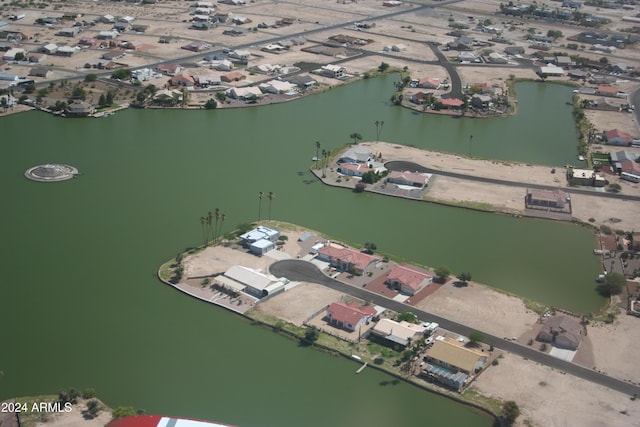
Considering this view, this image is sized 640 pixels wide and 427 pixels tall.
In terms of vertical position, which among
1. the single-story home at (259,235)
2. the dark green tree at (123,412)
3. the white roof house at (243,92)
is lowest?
the dark green tree at (123,412)

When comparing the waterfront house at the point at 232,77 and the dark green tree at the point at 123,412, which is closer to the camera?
the dark green tree at the point at 123,412

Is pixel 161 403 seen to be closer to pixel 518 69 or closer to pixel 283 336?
pixel 283 336

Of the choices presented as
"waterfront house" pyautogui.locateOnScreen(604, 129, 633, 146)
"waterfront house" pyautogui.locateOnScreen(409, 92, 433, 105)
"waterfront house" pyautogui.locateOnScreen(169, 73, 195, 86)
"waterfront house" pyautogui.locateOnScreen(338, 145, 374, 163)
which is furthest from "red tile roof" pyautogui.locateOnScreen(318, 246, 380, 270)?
"waterfront house" pyautogui.locateOnScreen(169, 73, 195, 86)

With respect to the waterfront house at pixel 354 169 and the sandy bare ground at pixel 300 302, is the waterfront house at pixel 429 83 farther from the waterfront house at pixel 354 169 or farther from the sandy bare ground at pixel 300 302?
the sandy bare ground at pixel 300 302

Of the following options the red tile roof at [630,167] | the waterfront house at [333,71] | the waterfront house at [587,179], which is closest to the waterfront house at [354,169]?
the waterfront house at [587,179]

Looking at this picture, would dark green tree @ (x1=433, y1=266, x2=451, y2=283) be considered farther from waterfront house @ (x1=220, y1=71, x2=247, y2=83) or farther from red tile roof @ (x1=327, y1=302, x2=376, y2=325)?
waterfront house @ (x1=220, y1=71, x2=247, y2=83)

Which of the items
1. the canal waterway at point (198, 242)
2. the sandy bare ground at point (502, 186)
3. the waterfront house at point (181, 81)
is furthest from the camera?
the waterfront house at point (181, 81)

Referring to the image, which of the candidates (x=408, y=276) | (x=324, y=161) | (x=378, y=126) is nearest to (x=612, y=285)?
(x=408, y=276)
